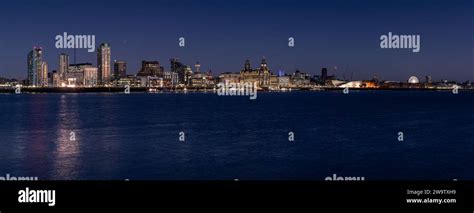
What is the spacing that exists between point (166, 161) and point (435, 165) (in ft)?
41.3

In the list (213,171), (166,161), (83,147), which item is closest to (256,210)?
(213,171)

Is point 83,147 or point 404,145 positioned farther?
point 404,145

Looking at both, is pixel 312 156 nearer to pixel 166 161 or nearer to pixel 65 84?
pixel 166 161

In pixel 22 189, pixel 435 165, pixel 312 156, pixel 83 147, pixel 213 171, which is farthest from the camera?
pixel 83 147

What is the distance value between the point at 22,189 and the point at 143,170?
47.3 feet

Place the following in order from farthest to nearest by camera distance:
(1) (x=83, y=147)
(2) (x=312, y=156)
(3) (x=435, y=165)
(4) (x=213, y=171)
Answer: (1) (x=83, y=147) → (2) (x=312, y=156) → (3) (x=435, y=165) → (4) (x=213, y=171)

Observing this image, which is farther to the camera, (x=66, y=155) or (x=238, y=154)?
(x=238, y=154)

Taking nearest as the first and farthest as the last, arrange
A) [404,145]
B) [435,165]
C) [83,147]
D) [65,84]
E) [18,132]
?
[435,165]
[83,147]
[404,145]
[18,132]
[65,84]

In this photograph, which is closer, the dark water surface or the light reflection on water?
the light reflection on water

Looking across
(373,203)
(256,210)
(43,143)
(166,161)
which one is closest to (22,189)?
(256,210)

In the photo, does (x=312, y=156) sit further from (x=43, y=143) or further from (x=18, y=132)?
(x=18, y=132)

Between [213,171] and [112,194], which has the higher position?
[112,194]

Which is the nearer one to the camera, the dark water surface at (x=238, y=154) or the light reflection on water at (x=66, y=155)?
the light reflection on water at (x=66, y=155)

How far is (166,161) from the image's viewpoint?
77.0 feet
